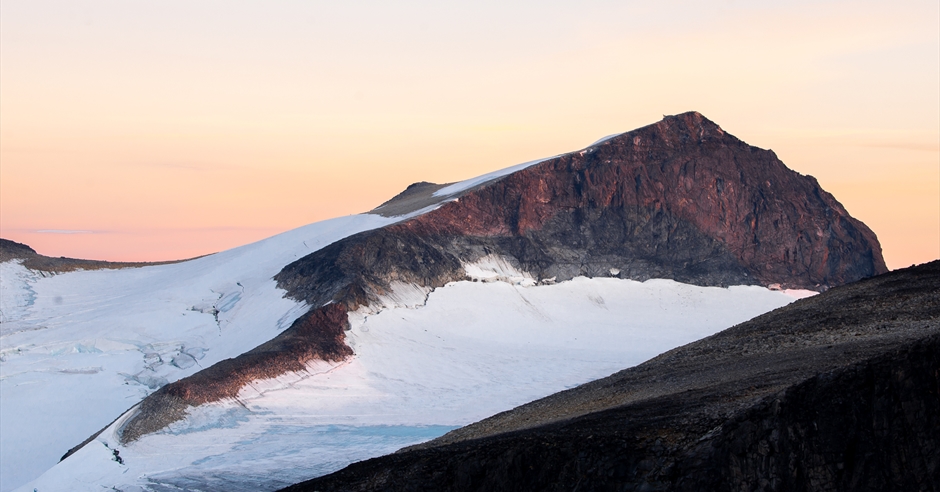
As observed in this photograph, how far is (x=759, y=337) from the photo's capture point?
96.8 feet

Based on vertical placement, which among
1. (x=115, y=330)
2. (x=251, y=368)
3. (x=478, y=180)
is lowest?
(x=251, y=368)

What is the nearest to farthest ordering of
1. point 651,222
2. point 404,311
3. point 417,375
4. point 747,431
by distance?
1. point 747,431
2. point 417,375
3. point 404,311
4. point 651,222

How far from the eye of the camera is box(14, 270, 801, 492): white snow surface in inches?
1379

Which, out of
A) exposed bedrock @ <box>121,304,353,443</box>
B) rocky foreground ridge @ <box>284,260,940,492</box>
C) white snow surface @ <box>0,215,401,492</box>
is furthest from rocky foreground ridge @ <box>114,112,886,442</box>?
rocky foreground ridge @ <box>284,260,940,492</box>

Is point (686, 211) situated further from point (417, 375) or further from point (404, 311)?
point (417, 375)

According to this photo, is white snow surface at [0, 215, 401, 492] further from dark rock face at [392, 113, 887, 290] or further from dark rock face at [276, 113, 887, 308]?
dark rock face at [392, 113, 887, 290]

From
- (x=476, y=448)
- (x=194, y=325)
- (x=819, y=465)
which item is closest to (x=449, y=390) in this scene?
(x=194, y=325)

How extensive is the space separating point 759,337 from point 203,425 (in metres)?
20.3

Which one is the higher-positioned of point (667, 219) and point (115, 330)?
point (115, 330)

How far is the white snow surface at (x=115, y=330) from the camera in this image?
141 feet

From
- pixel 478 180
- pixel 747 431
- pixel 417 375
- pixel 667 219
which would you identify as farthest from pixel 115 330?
pixel 747 431

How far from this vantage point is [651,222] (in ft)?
218

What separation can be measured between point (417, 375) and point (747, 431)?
31.2 metres

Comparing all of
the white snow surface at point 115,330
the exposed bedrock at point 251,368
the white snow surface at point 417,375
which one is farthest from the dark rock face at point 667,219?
the exposed bedrock at point 251,368
